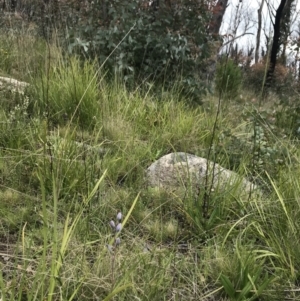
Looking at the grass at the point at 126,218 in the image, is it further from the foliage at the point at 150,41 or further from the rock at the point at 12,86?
the foliage at the point at 150,41

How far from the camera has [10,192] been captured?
2.15 metres

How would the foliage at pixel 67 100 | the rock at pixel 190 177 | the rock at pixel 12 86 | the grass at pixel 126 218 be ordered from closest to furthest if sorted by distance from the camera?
1. the grass at pixel 126 218
2. the rock at pixel 190 177
3. the foliage at pixel 67 100
4. the rock at pixel 12 86

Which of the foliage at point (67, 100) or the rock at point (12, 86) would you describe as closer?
the foliage at point (67, 100)

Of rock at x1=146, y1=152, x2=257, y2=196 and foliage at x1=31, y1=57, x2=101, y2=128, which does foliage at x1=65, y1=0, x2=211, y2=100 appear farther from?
rock at x1=146, y1=152, x2=257, y2=196

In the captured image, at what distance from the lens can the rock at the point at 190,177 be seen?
2289 mm

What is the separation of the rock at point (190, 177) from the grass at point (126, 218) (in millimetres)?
78

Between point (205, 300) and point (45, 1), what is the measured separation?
4331mm

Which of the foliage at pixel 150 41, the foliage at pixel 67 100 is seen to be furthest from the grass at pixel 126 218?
the foliage at pixel 150 41

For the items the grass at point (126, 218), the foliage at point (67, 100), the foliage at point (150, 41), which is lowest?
the grass at point (126, 218)

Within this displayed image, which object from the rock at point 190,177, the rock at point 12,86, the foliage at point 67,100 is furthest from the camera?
the rock at point 12,86

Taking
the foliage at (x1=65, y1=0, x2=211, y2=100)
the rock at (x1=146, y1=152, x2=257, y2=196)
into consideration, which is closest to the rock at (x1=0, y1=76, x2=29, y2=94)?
the foliage at (x1=65, y1=0, x2=211, y2=100)

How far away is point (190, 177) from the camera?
2.43 m

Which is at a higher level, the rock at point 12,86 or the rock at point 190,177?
the rock at point 12,86

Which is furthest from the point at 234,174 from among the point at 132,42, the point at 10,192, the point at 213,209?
the point at 132,42
